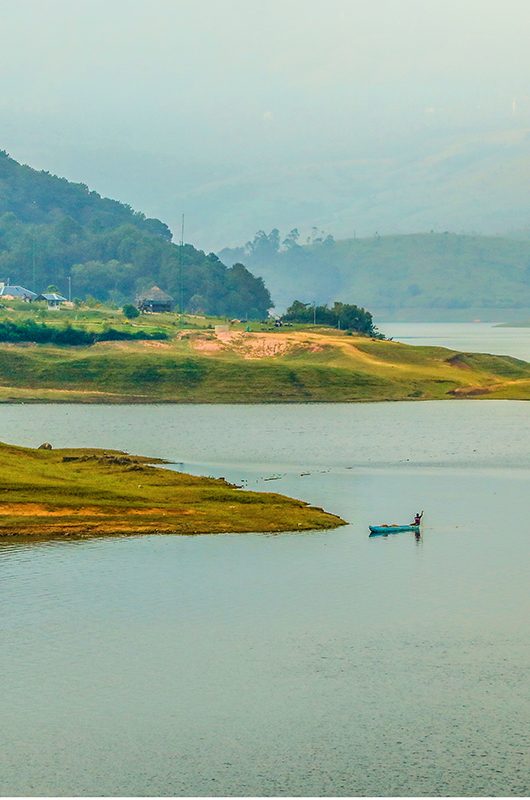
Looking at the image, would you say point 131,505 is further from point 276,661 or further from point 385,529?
point 276,661

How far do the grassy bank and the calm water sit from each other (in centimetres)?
312

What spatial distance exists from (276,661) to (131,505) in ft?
132

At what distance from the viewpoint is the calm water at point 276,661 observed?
181ft

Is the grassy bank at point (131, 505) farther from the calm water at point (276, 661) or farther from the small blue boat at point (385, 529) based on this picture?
the small blue boat at point (385, 529)

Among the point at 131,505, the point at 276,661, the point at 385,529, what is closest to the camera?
the point at 276,661

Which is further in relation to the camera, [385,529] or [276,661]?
[385,529]

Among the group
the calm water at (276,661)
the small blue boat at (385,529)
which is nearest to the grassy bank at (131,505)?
the calm water at (276,661)

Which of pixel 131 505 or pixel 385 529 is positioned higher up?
pixel 131 505

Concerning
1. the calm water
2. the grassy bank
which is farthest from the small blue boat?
the grassy bank

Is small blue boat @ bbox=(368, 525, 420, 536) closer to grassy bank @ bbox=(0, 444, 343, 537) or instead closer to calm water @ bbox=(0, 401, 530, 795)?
calm water @ bbox=(0, 401, 530, 795)

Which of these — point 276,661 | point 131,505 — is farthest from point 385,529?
point 276,661

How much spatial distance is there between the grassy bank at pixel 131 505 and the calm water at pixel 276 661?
3117 millimetres

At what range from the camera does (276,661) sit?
6844 cm

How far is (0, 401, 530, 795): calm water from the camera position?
181ft
